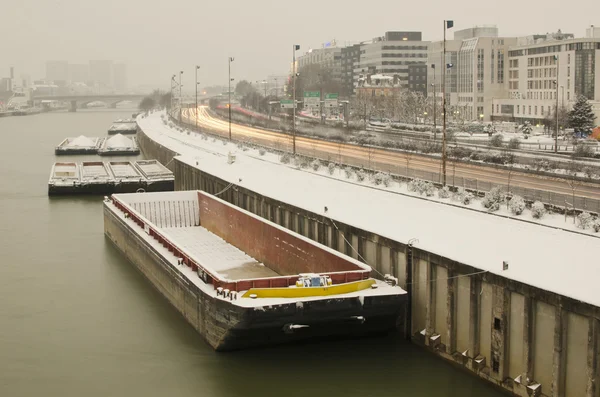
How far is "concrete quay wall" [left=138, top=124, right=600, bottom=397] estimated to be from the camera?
16.0 metres

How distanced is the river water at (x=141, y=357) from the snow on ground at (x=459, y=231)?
265 cm

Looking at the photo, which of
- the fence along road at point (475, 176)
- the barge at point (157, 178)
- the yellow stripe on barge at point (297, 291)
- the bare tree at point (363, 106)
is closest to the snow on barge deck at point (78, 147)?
the barge at point (157, 178)

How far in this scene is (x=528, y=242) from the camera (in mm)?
22016

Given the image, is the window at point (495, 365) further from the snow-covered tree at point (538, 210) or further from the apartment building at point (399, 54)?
the apartment building at point (399, 54)

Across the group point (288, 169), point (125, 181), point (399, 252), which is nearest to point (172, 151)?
point (125, 181)

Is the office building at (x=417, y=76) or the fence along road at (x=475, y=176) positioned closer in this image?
the fence along road at (x=475, y=176)

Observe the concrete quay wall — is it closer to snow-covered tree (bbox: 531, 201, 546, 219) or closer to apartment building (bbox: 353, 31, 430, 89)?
snow-covered tree (bbox: 531, 201, 546, 219)

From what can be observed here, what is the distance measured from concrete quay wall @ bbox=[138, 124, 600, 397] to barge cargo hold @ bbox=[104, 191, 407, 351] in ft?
2.49

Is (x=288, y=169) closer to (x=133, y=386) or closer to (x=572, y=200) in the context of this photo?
(x=572, y=200)

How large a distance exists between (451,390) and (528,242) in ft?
15.9

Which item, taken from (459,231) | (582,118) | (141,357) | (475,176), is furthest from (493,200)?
(582,118)

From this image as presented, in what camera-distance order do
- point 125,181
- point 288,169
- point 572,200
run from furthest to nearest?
point 125,181 < point 288,169 < point 572,200

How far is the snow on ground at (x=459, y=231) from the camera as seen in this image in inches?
721

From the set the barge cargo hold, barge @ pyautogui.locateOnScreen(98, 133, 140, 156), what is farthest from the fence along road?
barge @ pyautogui.locateOnScreen(98, 133, 140, 156)
